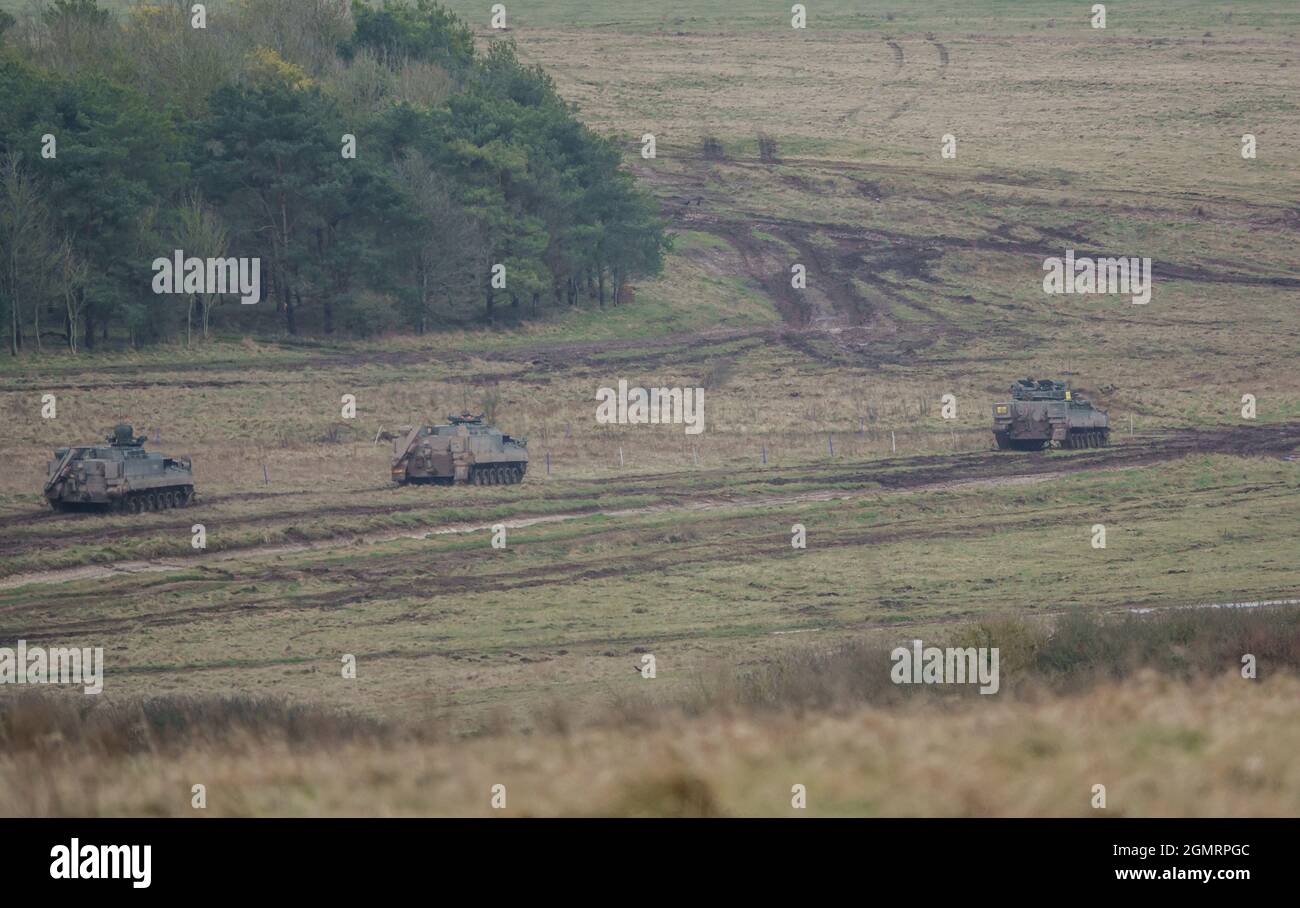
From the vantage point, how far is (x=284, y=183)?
194 feet

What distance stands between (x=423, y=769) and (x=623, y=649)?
12716 millimetres

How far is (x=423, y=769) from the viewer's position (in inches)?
503

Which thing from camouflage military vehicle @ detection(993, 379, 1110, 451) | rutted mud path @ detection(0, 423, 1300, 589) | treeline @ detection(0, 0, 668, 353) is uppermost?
treeline @ detection(0, 0, 668, 353)

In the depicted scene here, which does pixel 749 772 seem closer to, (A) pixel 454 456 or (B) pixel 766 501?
(B) pixel 766 501

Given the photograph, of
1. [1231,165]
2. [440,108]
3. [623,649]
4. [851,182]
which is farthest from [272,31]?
[623,649]

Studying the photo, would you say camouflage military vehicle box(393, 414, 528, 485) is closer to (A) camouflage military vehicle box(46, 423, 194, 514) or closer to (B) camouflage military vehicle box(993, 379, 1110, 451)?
(A) camouflage military vehicle box(46, 423, 194, 514)

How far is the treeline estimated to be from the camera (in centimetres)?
5406

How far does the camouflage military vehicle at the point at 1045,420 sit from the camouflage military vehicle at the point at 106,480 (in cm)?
2403

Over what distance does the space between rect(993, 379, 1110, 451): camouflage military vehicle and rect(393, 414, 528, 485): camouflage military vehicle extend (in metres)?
15.1

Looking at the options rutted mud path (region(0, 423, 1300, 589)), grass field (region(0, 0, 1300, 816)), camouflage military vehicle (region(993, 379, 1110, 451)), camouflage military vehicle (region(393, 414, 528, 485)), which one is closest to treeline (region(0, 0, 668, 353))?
grass field (region(0, 0, 1300, 816))

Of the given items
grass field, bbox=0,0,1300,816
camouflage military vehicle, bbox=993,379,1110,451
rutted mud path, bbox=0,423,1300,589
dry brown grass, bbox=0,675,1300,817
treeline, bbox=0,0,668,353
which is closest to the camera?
dry brown grass, bbox=0,675,1300,817

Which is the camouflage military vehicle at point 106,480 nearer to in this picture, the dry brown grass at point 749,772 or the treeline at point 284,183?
the treeline at point 284,183

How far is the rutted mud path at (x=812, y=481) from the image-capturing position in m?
33.7

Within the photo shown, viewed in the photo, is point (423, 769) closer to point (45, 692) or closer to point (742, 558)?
point (45, 692)
